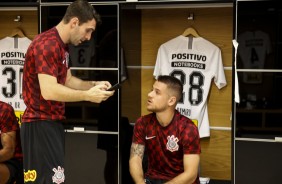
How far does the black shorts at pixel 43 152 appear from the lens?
263 centimetres

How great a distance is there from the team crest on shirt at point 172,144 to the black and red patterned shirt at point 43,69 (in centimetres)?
92

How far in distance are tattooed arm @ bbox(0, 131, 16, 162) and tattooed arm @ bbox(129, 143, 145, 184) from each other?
0.90 metres

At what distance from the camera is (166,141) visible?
11.0 feet

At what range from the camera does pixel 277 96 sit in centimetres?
360

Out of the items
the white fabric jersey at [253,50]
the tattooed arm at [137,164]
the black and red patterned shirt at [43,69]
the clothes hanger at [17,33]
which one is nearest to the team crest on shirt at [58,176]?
the black and red patterned shirt at [43,69]

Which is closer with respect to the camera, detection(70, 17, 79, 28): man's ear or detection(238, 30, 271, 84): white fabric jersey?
detection(70, 17, 79, 28): man's ear

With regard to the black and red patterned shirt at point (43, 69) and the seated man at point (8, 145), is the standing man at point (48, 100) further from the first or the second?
the seated man at point (8, 145)

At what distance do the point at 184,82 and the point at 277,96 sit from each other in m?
0.84

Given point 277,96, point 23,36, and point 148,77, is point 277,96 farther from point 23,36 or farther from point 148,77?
point 23,36

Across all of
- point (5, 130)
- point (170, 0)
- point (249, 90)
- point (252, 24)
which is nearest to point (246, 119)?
point (249, 90)

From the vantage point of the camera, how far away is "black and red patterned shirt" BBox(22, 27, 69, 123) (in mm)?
2541

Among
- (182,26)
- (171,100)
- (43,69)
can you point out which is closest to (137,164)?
(171,100)

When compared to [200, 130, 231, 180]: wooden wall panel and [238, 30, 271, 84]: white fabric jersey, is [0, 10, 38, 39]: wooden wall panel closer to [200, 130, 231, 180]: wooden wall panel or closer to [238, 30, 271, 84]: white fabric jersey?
[200, 130, 231, 180]: wooden wall panel

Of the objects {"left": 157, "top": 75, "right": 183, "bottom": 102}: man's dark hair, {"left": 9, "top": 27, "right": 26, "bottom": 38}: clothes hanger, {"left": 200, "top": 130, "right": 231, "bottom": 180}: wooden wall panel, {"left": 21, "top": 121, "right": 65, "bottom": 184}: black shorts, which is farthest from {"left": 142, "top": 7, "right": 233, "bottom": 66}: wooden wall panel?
{"left": 21, "top": 121, "right": 65, "bottom": 184}: black shorts
